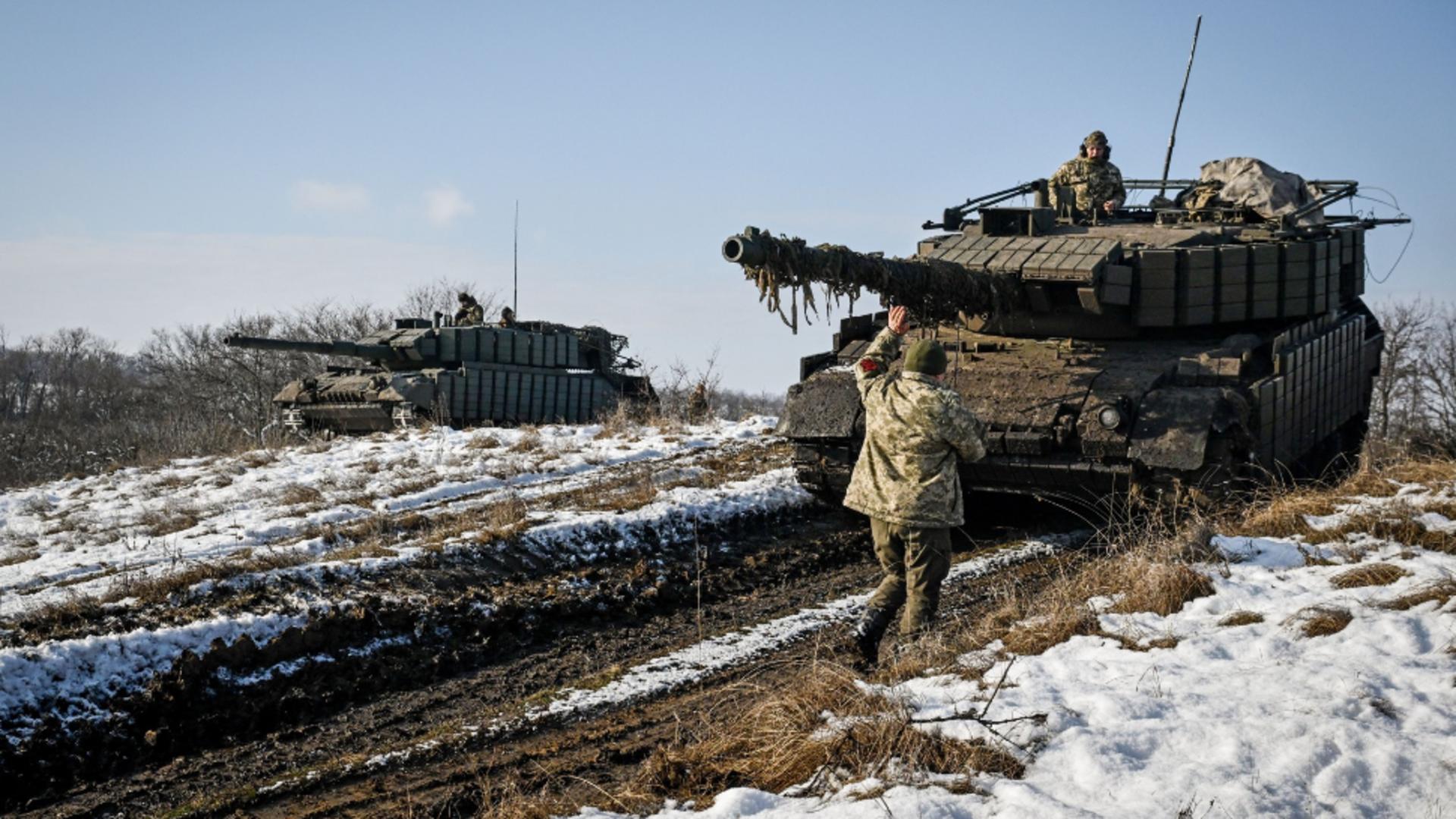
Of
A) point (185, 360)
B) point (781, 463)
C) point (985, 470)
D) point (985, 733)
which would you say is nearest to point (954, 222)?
point (781, 463)

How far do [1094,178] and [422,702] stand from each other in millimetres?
9596

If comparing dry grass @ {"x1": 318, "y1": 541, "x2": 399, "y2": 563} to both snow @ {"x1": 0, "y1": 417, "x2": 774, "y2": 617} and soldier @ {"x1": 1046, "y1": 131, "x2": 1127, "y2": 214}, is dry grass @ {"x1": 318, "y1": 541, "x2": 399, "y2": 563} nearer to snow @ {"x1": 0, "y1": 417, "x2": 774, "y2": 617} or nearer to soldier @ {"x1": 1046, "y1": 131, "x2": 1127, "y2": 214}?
snow @ {"x1": 0, "y1": 417, "x2": 774, "y2": 617}

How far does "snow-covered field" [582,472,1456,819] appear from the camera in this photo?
417 centimetres

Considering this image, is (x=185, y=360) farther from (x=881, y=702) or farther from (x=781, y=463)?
(x=881, y=702)

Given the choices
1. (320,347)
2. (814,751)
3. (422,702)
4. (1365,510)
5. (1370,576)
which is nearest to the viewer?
(814,751)

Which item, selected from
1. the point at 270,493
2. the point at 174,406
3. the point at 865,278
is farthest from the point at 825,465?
the point at 174,406

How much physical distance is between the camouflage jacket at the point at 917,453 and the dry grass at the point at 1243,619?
4.42 feet

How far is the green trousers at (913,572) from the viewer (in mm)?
6387

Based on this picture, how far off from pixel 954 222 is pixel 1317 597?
7928 millimetres

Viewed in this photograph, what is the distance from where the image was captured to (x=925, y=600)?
254 inches

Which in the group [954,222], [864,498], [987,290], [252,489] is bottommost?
[252,489]

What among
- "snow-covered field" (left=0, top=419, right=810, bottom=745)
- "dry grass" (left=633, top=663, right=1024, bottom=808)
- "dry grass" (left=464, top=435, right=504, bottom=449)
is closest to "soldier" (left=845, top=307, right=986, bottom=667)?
"dry grass" (left=633, top=663, right=1024, bottom=808)

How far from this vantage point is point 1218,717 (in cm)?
478

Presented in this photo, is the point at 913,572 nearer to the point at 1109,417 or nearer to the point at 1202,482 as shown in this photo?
the point at 1109,417
